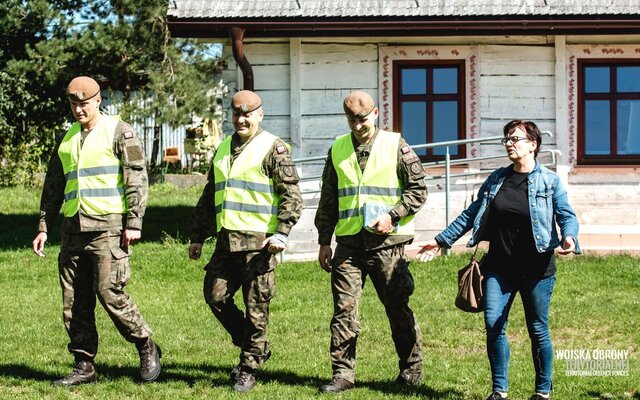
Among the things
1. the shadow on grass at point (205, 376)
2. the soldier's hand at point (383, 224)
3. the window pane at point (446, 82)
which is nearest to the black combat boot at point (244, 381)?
the shadow on grass at point (205, 376)

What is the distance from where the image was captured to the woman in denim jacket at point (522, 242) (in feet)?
22.2

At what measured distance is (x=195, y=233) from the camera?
25.6ft

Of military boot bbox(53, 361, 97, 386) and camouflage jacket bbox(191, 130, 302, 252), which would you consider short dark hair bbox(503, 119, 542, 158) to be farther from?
military boot bbox(53, 361, 97, 386)

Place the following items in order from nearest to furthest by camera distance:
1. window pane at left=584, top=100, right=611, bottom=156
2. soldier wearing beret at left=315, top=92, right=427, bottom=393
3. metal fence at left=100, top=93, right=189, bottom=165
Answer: soldier wearing beret at left=315, top=92, right=427, bottom=393
window pane at left=584, top=100, right=611, bottom=156
metal fence at left=100, top=93, right=189, bottom=165

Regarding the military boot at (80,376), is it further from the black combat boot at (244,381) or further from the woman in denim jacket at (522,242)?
the woman in denim jacket at (522,242)

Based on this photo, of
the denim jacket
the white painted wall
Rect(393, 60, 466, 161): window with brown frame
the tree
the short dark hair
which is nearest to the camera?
the denim jacket

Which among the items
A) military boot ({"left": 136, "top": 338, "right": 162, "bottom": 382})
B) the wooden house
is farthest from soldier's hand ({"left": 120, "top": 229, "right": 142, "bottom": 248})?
the wooden house

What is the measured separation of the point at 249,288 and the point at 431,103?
788 centimetres

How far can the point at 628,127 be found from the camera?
1498 cm

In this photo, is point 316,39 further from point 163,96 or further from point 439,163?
point 163,96

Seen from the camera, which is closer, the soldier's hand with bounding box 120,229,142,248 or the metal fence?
the soldier's hand with bounding box 120,229,142,248

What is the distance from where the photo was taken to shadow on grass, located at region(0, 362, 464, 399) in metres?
7.44

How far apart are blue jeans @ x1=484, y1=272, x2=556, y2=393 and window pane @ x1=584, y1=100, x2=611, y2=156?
846cm

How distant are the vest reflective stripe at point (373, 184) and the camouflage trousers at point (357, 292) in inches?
6.2
